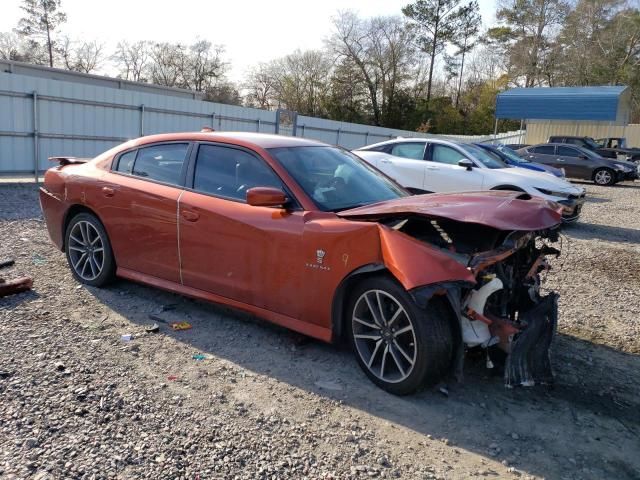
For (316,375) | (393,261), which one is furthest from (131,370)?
(393,261)

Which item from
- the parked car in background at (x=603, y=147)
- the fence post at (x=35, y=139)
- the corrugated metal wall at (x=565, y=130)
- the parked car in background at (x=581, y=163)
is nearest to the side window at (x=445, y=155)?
the fence post at (x=35, y=139)

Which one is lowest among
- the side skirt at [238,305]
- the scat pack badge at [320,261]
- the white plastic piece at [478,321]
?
the side skirt at [238,305]

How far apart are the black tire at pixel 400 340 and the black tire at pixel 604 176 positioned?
20.9m

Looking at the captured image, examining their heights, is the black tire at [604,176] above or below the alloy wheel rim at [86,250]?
above

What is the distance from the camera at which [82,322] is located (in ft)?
14.0

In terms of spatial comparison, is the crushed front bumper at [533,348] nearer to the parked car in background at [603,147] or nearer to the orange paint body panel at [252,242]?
the orange paint body panel at [252,242]

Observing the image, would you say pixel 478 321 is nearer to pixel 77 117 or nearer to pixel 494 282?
pixel 494 282

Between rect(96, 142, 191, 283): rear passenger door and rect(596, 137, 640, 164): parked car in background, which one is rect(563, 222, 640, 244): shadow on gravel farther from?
rect(596, 137, 640, 164): parked car in background

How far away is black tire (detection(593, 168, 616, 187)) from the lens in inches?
829

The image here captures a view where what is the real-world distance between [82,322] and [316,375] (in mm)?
2000

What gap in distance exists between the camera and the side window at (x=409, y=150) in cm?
1062

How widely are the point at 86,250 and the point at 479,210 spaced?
12.2 ft

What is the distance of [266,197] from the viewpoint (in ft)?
11.9

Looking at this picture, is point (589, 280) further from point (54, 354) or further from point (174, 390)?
point (54, 354)
